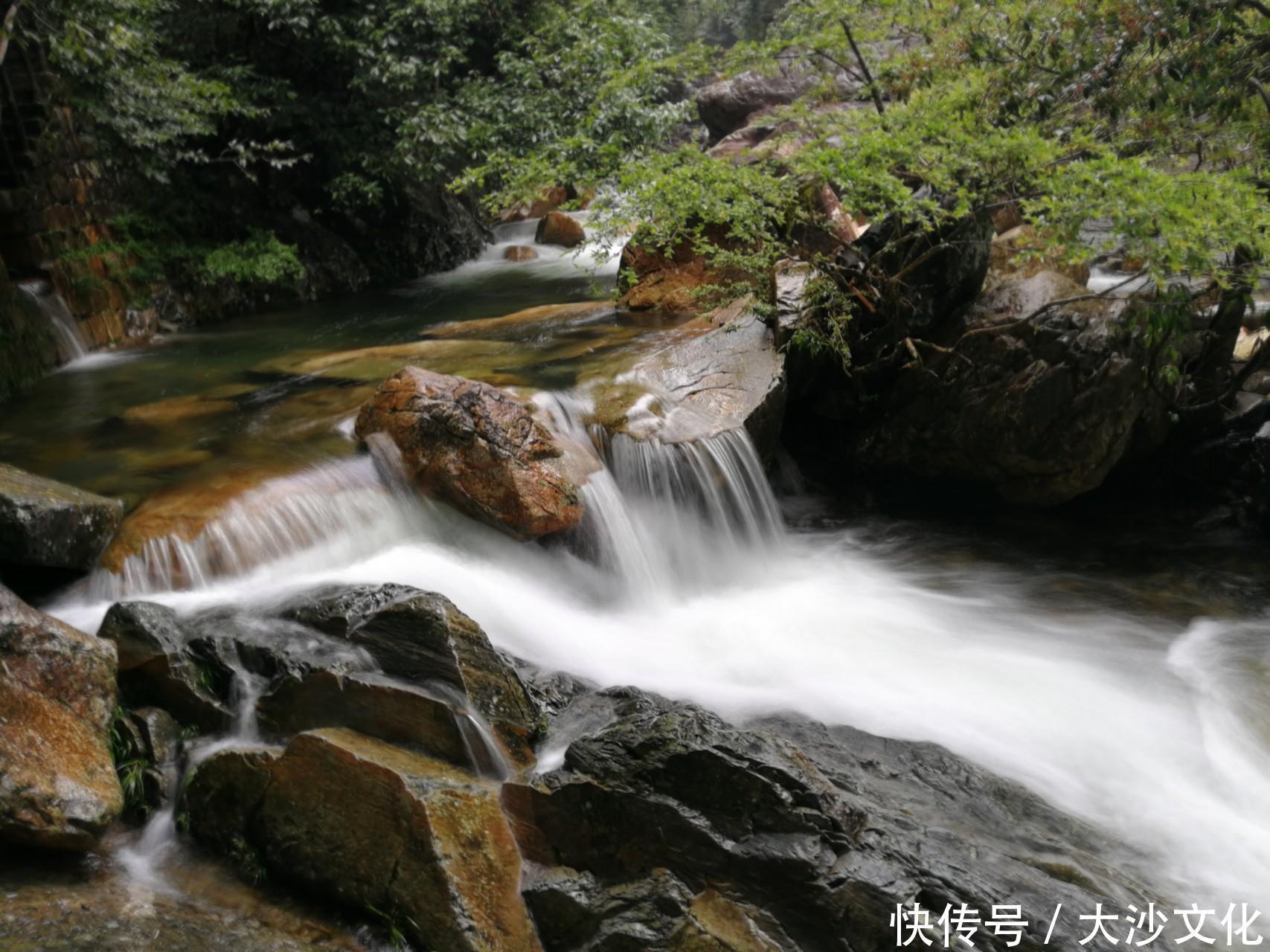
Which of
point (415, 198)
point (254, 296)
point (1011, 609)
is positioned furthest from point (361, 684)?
point (415, 198)

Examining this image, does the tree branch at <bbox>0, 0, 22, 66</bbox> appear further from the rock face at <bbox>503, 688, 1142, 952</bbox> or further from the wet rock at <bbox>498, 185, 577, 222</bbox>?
the wet rock at <bbox>498, 185, 577, 222</bbox>

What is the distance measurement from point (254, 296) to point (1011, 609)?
10.7m

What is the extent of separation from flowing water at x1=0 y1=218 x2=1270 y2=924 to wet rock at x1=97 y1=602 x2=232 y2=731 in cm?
54

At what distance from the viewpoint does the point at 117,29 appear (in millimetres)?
8906

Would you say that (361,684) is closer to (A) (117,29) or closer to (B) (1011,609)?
(B) (1011,609)

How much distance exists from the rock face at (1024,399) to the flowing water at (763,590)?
23.5 inches

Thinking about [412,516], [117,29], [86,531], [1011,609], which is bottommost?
[1011,609]

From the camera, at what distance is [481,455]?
237 inches

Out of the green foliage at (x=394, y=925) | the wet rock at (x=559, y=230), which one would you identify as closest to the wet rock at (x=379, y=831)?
the green foliage at (x=394, y=925)

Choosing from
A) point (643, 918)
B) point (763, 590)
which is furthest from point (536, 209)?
point (643, 918)

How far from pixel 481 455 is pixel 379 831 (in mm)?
2916

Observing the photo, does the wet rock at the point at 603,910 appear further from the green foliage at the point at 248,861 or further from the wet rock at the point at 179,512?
the wet rock at the point at 179,512

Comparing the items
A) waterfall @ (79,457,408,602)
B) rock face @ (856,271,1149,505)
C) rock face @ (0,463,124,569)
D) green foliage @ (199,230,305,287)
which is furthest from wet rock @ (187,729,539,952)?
green foliage @ (199,230,305,287)

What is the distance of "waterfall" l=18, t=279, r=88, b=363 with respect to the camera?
933 centimetres
